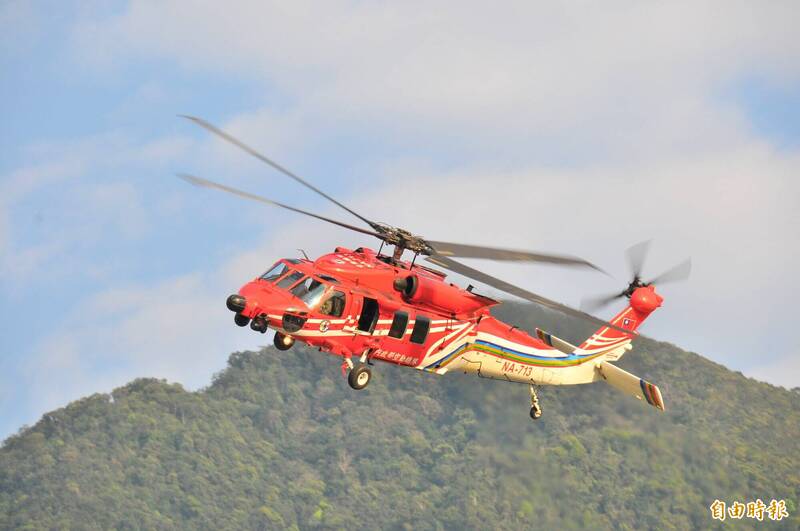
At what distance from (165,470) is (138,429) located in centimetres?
812

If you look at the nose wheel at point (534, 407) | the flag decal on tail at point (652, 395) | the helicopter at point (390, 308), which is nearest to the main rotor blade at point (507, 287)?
the helicopter at point (390, 308)

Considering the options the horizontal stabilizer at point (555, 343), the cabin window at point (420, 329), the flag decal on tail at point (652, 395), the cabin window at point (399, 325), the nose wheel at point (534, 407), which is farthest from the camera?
the horizontal stabilizer at point (555, 343)

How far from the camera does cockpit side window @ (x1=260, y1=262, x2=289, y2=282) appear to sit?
3131 cm

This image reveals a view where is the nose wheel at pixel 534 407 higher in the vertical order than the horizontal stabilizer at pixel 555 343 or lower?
lower

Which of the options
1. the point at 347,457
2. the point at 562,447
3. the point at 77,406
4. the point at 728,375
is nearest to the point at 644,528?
the point at 562,447

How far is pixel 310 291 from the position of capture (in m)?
31.1

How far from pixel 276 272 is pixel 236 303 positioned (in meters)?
1.99

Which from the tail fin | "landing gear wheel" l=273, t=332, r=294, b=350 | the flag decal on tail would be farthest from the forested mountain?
"landing gear wheel" l=273, t=332, r=294, b=350

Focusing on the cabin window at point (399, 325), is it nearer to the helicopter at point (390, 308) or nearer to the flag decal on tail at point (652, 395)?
the helicopter at point (390, 308)

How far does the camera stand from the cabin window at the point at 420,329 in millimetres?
32719

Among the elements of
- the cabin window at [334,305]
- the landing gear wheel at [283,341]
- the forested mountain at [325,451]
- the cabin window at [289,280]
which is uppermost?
the forested mountain at [325,451]

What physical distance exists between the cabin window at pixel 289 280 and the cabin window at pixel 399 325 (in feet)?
9.07

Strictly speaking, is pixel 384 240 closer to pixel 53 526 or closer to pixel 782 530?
pixel 782 530

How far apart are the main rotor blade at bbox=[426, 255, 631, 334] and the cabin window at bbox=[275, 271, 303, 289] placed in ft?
11.1
